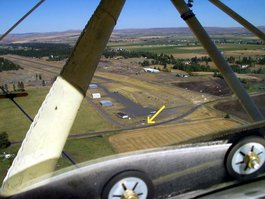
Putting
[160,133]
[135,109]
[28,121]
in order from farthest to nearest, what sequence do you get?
[135,109], [28,121], [160,133]

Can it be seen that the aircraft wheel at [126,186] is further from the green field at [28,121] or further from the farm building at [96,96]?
the farm building at [96,96]

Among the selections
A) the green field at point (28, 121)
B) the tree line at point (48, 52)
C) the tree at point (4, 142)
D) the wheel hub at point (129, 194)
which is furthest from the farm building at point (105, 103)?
the wheel hub at point (129, 194)

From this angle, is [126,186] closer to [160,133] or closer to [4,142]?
[4,142]

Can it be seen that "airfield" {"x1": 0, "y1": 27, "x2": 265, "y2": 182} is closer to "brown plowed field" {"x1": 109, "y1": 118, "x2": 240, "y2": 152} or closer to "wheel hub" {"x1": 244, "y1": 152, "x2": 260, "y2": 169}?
"brown plowed field" {"x1": 109, "y1": 118, "x2": 240, "y2": 152}

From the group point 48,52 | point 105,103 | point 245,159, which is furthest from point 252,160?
point 48,52

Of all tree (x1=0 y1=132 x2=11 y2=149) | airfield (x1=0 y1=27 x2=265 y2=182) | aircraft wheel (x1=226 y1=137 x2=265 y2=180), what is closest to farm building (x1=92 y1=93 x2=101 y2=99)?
airfield (x1=0 y1=27 x2=265 y2=182)

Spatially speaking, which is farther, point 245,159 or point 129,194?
point 245,159

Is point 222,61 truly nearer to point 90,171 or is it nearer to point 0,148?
point 90,171

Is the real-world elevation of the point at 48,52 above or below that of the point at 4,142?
above
